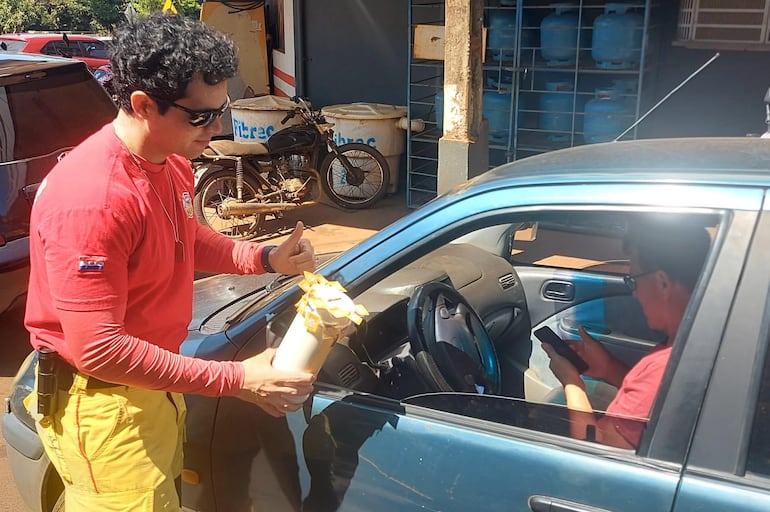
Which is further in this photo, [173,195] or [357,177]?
[357,177]

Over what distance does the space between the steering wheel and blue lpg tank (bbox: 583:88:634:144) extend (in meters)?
4.74

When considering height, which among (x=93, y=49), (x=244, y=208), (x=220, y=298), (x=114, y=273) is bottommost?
(x=244, y=208)

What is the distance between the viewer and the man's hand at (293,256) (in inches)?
87.0

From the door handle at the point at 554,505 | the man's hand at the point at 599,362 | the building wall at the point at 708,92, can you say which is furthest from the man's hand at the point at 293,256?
the building wall at the point at 708,92

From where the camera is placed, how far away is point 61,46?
48.8ft

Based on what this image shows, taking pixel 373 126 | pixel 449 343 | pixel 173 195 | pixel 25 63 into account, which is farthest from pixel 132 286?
pixel 373 126

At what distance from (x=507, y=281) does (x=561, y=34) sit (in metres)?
4.58

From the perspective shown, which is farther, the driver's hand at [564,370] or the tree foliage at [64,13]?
the tree foliage at [64,13]

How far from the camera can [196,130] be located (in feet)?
5.79

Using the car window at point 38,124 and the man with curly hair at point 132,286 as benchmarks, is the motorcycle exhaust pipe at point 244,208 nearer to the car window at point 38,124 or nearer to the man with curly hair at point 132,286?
the car window at point 38,124

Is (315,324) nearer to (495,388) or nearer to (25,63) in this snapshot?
(495,388)

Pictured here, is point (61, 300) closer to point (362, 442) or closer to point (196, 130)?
point (196, 130)

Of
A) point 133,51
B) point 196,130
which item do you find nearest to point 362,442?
point 196,130

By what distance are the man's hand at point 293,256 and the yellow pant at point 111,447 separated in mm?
526
